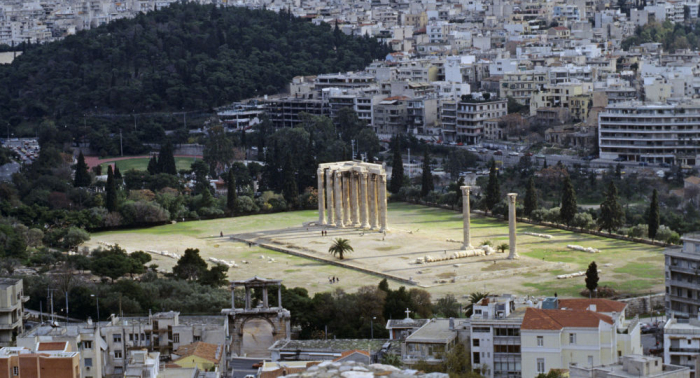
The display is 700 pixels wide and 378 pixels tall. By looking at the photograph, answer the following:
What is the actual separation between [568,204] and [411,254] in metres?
11.1

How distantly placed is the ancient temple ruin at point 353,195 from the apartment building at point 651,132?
26366 millimetres

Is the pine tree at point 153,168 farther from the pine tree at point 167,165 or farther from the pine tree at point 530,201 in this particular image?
the pine tree at point 530,201

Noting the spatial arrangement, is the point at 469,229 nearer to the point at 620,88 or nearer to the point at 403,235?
the point at 403,235

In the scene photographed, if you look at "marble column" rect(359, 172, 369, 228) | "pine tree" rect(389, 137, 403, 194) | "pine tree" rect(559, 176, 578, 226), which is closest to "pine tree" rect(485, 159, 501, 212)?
"pine tree" rect(559, 176, 578, 226)

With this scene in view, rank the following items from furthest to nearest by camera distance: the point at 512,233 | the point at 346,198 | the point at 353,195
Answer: the point at 346,198 < the point at 353,195 < the point at 512,233

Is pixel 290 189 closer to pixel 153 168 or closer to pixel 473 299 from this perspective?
pixel 153 168

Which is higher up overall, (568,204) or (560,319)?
(560,319)

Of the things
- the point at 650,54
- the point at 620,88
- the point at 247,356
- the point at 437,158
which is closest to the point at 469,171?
the point at 437,158

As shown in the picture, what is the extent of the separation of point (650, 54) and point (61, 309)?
93.9 metres

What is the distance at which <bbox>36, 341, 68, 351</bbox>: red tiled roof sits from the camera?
45188 millimetres

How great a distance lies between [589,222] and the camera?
84.4 meters

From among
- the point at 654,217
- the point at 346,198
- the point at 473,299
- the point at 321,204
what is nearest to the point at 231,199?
the point at 321,204

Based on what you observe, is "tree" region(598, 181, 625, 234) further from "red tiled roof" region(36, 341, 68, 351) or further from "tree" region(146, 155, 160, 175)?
"red tiled roof" region(36, 341, 68, 351)

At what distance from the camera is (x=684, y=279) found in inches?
2365
